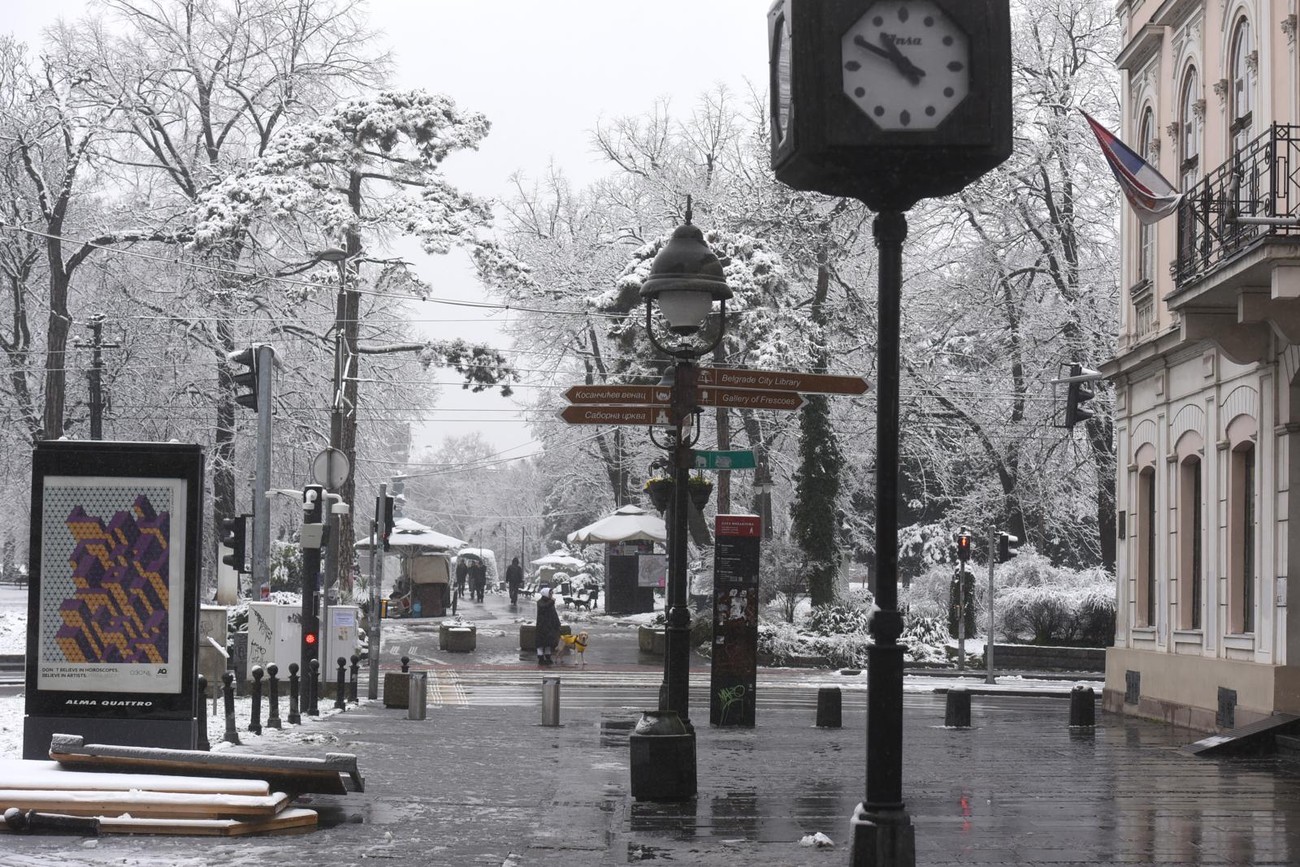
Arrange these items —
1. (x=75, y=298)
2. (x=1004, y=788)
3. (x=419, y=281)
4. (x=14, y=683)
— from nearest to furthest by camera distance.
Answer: (x=1004, y=788) < (x=14, y=683) < (x=419, y=281) < (x=75, y=298)

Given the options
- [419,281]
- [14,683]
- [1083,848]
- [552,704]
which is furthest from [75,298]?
[1083,848]

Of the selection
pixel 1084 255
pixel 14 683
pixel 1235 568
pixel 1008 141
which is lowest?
pixel 14 683

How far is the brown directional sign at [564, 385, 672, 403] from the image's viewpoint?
13.1 meters

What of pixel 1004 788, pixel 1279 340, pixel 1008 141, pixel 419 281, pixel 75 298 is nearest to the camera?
pixel 1008 141

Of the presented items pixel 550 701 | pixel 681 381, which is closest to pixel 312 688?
pixel 550 701

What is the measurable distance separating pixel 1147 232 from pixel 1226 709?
7.82 m

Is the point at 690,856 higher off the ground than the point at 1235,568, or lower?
lower

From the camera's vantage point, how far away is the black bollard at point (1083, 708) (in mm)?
21062

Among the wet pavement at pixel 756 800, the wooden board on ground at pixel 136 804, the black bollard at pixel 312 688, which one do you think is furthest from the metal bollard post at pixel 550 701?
the wooden board on ground at pixel 136 804

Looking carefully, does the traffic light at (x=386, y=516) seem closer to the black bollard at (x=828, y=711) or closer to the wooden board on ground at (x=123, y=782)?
the black bollard at (x=828, y=711)

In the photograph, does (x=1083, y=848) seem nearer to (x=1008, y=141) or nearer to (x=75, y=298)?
(x=1008, y=141)

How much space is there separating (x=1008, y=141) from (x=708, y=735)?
45.3ft

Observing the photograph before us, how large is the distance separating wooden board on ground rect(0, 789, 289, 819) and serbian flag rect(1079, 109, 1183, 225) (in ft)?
40.2

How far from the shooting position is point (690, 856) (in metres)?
10.0
